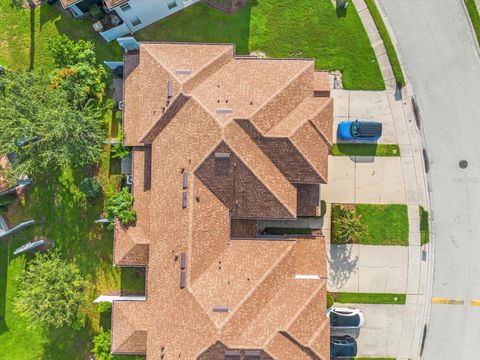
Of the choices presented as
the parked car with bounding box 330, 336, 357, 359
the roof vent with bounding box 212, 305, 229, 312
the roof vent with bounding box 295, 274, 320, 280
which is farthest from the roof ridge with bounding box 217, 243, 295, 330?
the parked car with bounding box 330, 336, 357, 359

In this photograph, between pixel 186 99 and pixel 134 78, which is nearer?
pixel 186 99

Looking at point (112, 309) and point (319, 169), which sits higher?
point (319, 169)

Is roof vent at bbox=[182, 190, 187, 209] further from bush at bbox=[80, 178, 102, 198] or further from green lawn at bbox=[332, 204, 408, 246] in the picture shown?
green lawn at bbox=[332, 204, 408, 246]

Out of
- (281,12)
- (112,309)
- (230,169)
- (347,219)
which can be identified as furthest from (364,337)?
(281,12)

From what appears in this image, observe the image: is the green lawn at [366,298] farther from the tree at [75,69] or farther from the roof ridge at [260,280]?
the tree at [75,69]

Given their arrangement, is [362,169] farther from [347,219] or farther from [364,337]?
[364,337]

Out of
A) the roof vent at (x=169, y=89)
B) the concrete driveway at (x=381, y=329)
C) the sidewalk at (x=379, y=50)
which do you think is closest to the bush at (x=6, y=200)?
the roof vent at (x=169, y=89)

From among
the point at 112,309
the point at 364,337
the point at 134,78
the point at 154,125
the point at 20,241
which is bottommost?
the point at 364,337
